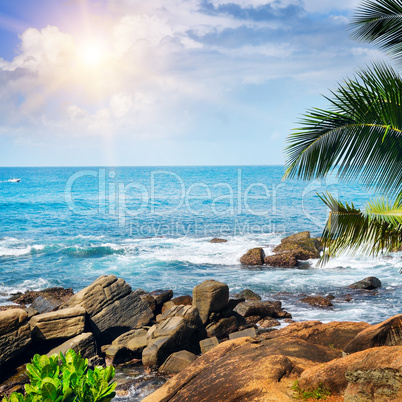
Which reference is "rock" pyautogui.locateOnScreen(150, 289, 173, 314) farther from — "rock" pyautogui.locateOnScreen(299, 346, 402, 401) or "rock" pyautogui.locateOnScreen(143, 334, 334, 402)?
"rock" pyautogui.locateOnScreen(299, 346, 402, 401)

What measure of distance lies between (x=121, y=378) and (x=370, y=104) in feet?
32.1

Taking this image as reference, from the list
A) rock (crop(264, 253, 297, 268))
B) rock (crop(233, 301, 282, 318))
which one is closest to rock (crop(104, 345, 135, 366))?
rock (crop(233, 301, 282, 318))

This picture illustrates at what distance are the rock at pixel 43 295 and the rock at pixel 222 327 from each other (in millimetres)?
7812

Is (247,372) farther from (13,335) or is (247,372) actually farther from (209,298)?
(209,298)

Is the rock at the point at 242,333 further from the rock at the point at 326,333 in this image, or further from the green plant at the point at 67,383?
the green plant at the point at 67,383

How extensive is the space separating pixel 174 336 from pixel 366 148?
27.8ft

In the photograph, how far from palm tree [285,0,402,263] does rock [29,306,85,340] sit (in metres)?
8.82

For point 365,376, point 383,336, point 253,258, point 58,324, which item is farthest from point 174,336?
point 253,258

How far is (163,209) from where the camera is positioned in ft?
193

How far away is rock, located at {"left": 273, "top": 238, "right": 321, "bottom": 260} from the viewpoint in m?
26.5

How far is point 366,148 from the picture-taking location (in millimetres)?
6879

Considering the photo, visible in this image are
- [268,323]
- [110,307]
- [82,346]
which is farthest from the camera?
[268,323]

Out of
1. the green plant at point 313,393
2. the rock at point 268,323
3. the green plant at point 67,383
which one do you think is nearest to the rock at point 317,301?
the rock at point 268,323

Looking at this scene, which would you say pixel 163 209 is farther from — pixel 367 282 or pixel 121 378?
pixel 121 378
